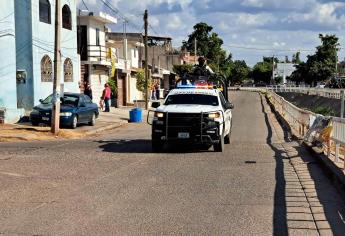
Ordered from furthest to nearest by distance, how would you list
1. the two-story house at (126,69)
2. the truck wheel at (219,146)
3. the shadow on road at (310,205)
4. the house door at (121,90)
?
1. the two-story house at (126,69)
2. the house door at (121,90)
3. the truck wheel at (219,146)
4. the shadow on road at (310,205)

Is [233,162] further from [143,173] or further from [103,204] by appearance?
[103,204]

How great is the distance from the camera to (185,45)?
433ft

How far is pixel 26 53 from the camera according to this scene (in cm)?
2731

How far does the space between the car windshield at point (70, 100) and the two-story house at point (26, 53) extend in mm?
2069

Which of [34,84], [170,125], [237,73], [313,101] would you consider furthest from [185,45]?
[170,125]

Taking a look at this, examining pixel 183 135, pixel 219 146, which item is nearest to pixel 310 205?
pixel 183 135

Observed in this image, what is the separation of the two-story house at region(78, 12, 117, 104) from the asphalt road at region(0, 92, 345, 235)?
25.1 metres

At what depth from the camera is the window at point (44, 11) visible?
2870 centimetres

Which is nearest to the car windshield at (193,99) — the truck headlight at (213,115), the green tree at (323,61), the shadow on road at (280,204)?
the truck headlight at (213,115)

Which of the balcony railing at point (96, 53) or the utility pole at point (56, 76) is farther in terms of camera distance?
the balcony railing at point (96, 53)

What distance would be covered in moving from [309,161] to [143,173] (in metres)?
4.46

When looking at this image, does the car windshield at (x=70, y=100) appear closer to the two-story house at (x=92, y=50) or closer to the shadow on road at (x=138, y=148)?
the shadow on road at (x=138, y=148)

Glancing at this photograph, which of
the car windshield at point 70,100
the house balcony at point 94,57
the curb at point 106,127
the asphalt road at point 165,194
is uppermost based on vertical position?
the house balcony at point 94,57

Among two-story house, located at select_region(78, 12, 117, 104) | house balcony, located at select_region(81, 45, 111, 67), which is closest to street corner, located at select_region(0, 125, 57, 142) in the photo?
two-story house, located at select_region(78, 12, 117, 104)
